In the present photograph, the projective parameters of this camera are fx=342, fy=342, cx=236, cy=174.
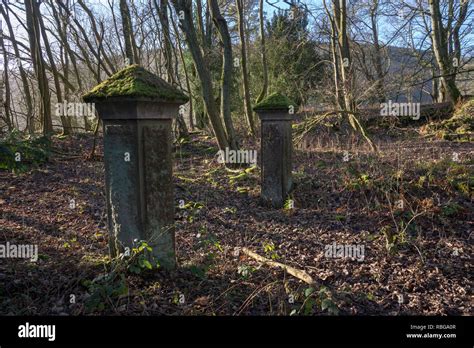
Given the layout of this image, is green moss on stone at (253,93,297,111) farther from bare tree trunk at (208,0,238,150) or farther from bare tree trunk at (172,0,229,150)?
bare tree trunk at (208,0,238,150)

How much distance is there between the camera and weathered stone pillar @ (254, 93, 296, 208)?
6684 mm

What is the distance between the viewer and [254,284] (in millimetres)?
3623

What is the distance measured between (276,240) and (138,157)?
275cm

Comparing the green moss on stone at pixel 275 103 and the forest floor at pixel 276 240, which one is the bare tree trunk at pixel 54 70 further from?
the green moss on stone at pixel 275 103

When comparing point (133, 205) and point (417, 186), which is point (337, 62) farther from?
point (133, 205)

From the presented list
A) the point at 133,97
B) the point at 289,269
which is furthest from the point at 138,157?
the point at 289,269

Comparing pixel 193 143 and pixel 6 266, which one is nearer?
pixel 6 266

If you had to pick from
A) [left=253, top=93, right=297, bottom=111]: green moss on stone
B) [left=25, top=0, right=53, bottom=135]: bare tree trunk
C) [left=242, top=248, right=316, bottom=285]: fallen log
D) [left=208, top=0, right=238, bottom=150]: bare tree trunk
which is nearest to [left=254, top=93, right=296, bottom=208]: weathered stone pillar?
[left=253, top=93, right=297, bottom=111]: green moss on stone

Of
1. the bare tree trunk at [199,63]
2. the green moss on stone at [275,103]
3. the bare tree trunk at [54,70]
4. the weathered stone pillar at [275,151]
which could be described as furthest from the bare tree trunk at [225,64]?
the bare tree trunk at [54,70]

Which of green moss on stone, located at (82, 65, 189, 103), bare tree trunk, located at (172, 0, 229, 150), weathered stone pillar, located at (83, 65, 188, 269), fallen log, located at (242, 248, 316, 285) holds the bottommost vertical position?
fallen log, located at (242, 248, 316, 285)

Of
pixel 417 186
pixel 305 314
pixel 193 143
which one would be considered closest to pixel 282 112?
pixel 417 186

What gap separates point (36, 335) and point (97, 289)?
1.77ft

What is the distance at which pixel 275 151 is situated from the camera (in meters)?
6.78

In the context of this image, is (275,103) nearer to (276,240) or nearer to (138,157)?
(276,240)
